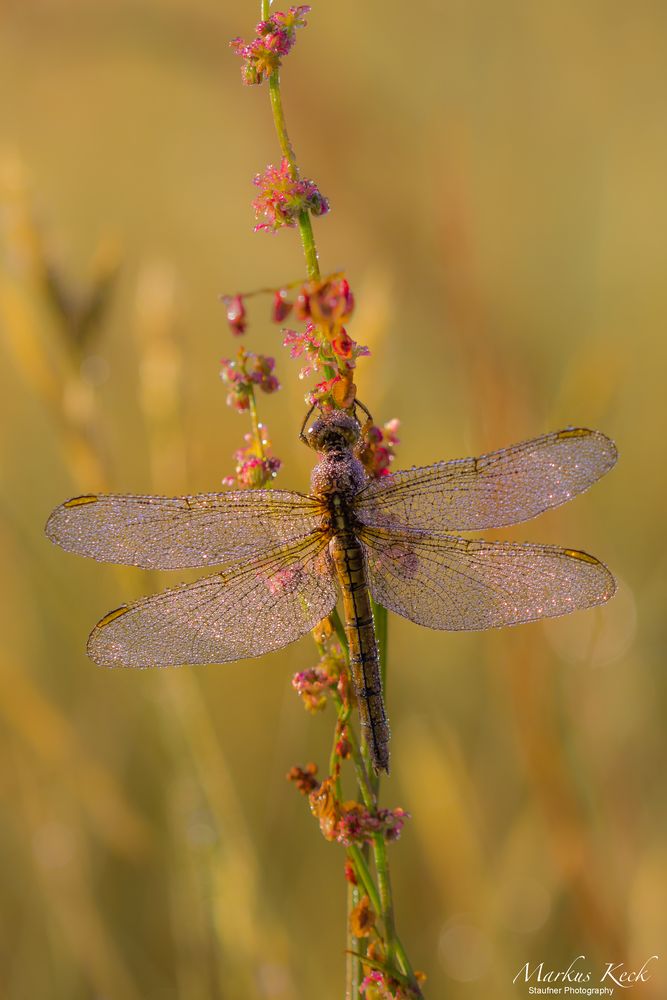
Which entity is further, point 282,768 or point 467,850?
point 282,768

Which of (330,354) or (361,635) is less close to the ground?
(330,354)

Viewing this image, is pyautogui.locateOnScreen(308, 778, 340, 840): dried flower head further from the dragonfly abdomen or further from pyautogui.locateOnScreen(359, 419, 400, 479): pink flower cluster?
pyautogui.locateOnScreen(359, 419, 400, 479): pink flower cluster

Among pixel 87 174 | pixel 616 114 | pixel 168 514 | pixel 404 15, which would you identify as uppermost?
pixel 404 15

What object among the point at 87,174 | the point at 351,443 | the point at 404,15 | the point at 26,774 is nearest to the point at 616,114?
the point at 404,15

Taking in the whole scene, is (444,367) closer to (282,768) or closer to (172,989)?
(282,768)

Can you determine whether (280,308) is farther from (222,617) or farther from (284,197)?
(222,617)

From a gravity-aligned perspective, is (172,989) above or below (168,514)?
below

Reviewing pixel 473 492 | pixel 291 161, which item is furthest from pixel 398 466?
pixel 291 161
